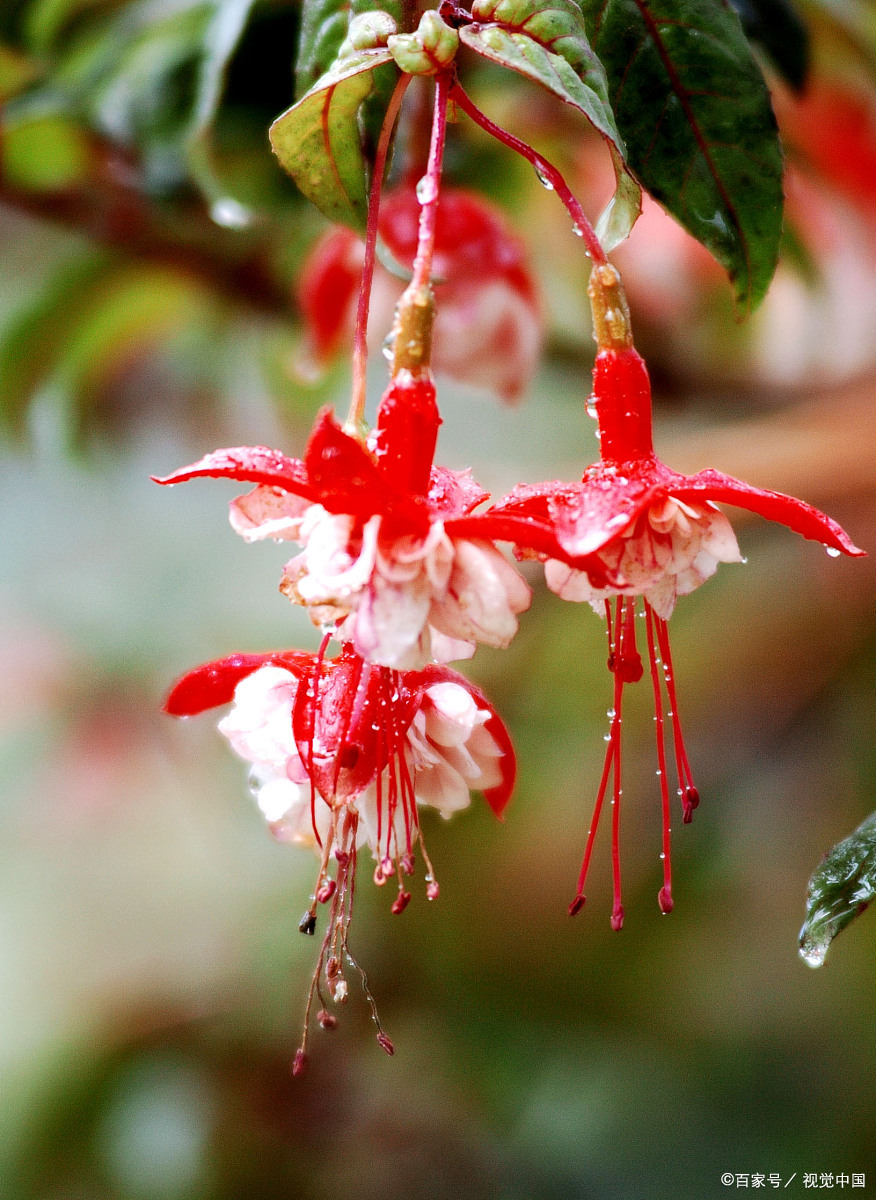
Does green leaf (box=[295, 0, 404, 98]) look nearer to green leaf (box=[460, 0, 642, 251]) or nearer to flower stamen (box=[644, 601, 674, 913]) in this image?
green leaf (box=[460, 0, 642, 251])

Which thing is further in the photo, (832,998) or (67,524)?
(67,524)

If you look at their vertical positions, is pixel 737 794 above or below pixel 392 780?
below

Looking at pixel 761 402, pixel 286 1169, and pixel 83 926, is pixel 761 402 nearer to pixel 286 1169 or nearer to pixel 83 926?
pixel 286 1169

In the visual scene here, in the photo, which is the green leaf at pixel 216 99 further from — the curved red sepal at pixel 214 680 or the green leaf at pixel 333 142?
the curved red sepal at pixel 214 680

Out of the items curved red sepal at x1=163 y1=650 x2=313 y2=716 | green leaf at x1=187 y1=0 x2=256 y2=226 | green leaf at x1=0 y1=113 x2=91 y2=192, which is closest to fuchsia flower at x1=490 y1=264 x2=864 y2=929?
curved red sepal at x1=163 y1=650 x2=313 y2=716

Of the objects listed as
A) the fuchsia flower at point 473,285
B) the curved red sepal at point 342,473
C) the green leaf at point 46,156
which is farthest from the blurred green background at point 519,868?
the curved red sepal at point 342,473

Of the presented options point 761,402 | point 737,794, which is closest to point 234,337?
point 761,402

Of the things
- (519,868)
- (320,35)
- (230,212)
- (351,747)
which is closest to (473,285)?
(230,212)
